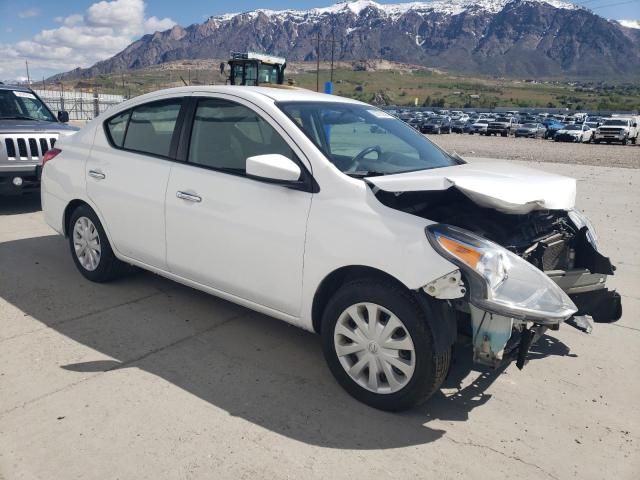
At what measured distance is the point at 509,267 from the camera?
2.89 m

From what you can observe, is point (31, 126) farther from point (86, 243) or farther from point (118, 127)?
point (118, 127)

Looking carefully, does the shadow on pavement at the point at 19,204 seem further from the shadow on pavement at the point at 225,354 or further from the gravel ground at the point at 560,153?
the gravel ground at the point at 560,153


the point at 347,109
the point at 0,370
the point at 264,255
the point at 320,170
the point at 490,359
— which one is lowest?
the point at 0,370

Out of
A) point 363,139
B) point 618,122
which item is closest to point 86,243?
point 363,139

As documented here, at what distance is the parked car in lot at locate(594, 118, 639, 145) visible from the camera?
120 ft

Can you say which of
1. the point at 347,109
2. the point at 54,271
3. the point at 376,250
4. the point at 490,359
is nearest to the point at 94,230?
the point at 54,271

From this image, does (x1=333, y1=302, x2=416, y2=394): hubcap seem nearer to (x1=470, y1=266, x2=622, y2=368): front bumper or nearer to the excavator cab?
(x1=470, y1=266, x2=622, y2=368): front bumper

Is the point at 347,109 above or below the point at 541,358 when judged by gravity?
above

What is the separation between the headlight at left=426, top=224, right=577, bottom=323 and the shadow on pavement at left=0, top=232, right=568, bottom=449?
0.81 metres

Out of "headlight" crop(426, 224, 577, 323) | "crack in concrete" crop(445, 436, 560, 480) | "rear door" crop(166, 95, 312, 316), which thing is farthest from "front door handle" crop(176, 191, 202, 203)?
"crack in concrete" crop(445, 436, 560, 480)

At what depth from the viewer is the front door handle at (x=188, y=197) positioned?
12.6ft

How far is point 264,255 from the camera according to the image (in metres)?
3.49

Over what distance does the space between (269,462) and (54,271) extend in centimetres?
361

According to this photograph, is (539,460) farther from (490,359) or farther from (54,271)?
(54,271)
